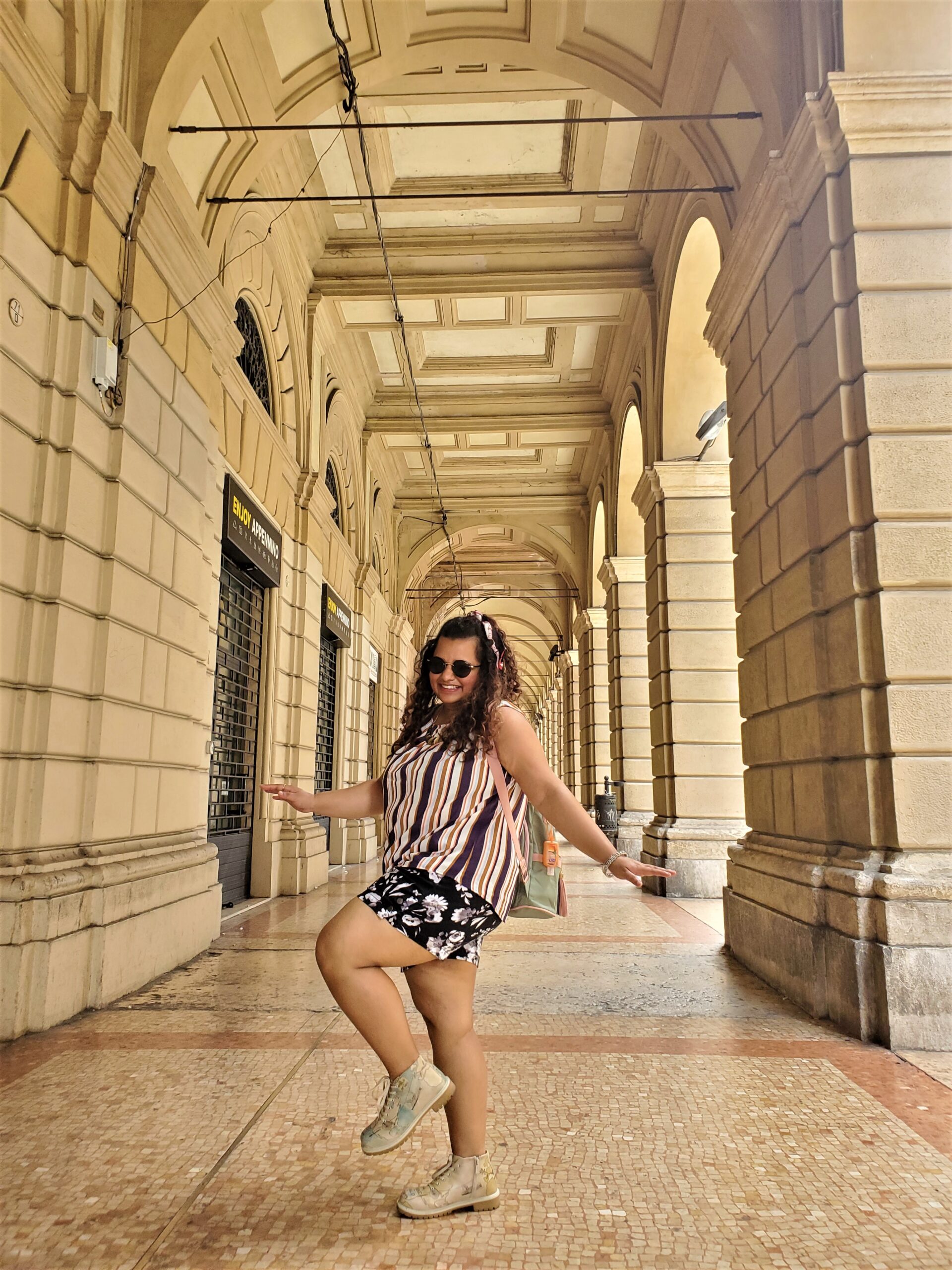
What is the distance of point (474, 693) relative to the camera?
2.41 m

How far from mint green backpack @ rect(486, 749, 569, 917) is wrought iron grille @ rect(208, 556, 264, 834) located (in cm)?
558

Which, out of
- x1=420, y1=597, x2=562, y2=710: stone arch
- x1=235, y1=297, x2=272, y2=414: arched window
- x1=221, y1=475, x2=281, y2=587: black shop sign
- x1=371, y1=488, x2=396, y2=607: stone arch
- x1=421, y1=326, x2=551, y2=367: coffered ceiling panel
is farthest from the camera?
x1=420, y1=597, x2=562, y2=710: stone arch

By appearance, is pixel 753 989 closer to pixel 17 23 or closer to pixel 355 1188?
pixel 355 1188

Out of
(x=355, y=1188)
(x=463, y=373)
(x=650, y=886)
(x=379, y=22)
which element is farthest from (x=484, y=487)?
(x=355, y=1188)

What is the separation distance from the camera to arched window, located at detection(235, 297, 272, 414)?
27.7 feet

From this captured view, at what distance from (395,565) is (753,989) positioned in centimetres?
1529

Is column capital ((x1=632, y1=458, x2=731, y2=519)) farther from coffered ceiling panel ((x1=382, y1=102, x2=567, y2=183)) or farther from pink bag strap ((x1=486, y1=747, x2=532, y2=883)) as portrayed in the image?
pink bag strap ((x1=486, y1=747, x2=532, y2=883))

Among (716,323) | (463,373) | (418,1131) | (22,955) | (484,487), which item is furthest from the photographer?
(484,487)

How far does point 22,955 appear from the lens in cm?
399

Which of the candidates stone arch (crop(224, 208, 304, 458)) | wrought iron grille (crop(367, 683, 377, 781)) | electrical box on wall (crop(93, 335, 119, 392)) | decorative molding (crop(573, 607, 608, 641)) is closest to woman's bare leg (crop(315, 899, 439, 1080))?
electrical box on wall (crop(93, 335, 119, 392))

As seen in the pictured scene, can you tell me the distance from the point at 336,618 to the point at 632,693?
4.66 m

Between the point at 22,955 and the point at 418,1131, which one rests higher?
the point at 22,955

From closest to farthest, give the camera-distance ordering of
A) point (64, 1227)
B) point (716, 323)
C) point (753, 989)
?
point (64, 1227) → point (753, 989) → point (716, 323)

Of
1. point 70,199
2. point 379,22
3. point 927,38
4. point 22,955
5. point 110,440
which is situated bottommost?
point 22,955
